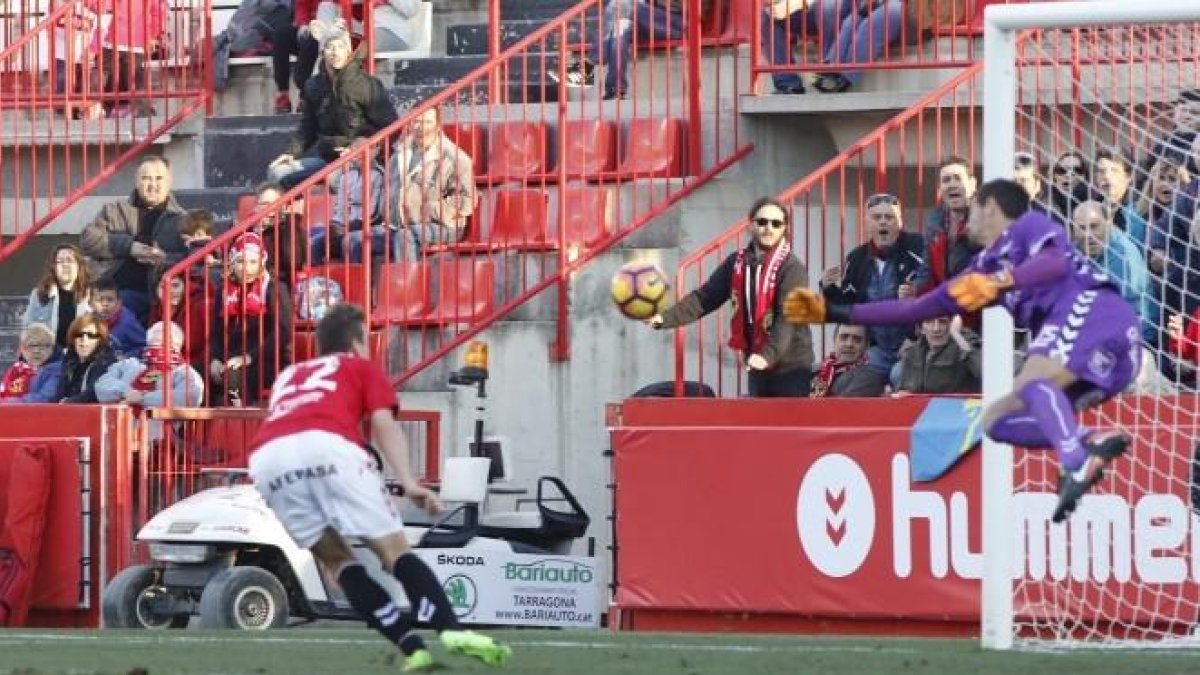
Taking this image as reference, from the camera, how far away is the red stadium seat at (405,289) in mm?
17922

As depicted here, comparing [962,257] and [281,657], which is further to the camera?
[962,257]

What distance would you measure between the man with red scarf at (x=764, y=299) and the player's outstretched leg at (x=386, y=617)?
4.61 meters

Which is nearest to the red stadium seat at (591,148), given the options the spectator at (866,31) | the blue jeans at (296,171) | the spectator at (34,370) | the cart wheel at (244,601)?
the spectator at (866,31)

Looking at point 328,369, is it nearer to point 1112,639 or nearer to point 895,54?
point 1112,639

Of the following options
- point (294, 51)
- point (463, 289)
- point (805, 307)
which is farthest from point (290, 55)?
point (805, 307)

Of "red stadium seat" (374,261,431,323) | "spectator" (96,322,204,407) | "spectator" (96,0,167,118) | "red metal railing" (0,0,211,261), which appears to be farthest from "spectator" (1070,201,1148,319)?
"spectator" (96,0,167,118)

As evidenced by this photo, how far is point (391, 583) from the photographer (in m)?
15.7

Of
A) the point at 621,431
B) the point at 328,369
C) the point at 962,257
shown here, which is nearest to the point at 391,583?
the point at 621,431

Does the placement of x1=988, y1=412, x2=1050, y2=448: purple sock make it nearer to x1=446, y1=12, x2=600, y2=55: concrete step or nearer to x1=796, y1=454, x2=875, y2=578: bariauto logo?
x1=796, y1=454, x2=875, y2=578: bariauto logo

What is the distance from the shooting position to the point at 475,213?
1817 centimetres

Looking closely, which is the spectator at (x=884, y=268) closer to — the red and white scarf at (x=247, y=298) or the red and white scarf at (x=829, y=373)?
the red and white scarf at (x=829, y=373)

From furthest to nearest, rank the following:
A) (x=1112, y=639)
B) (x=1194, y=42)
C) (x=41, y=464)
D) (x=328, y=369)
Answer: (x=41, y=464) → (x=1194, y=42) → (x=1112, y=639) → (x=328, y=369)

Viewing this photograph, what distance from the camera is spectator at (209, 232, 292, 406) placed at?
17531mm

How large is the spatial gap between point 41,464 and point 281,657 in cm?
494
